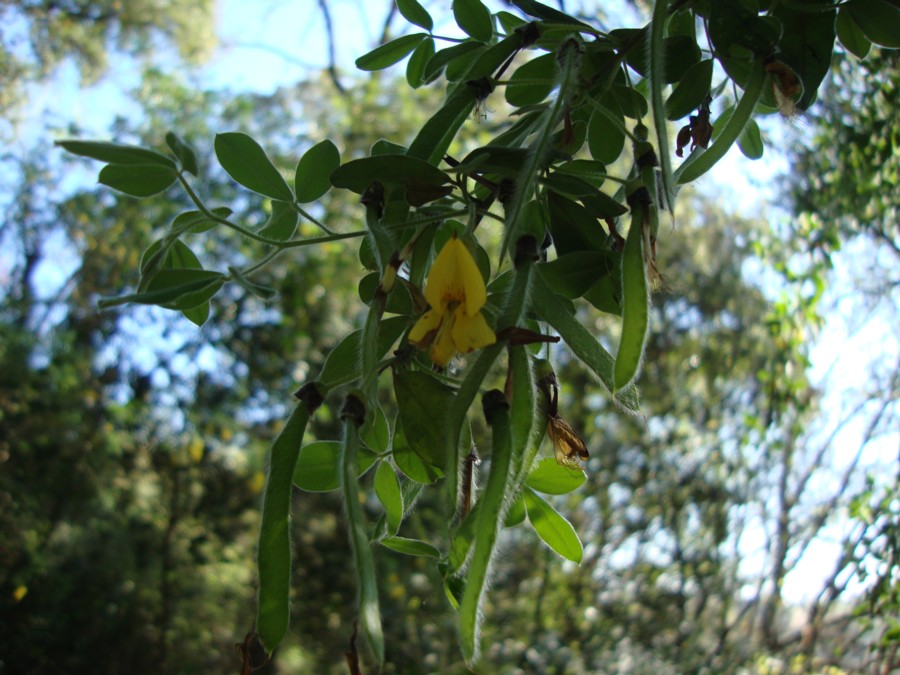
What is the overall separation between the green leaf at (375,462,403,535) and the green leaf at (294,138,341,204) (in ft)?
0.53

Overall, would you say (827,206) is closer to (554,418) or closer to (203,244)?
(554,418)

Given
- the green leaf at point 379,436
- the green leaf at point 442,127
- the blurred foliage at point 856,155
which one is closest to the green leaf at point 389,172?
the green leaf at point 442,127

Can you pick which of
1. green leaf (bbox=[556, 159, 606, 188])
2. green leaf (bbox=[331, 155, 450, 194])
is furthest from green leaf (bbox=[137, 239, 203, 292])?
green leaf (bbox=[556, 159, 606, 188])

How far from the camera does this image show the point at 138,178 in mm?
409

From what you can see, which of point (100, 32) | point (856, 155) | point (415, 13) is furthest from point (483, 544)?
point (100, 32)

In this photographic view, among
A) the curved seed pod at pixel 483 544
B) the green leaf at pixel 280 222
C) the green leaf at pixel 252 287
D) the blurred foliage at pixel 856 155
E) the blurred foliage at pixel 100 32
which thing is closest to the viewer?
the curved seed pod at pixel 483 544

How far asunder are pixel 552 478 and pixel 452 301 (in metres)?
0.16

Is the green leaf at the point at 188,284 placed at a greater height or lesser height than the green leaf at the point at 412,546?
greater

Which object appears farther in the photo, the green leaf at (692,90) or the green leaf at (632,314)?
the green leaf at (692,90)

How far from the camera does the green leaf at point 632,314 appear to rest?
28 cm

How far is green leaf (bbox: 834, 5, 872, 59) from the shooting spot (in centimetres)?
41

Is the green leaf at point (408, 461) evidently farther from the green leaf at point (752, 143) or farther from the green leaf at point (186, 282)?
the green leaf at point (752, 143)

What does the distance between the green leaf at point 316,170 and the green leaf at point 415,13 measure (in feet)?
0.44

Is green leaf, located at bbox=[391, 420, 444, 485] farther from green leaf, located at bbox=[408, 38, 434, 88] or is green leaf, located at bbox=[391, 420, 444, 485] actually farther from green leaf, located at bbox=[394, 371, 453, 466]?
green leaf, located at bbox=[408, 38, 434, 88]
